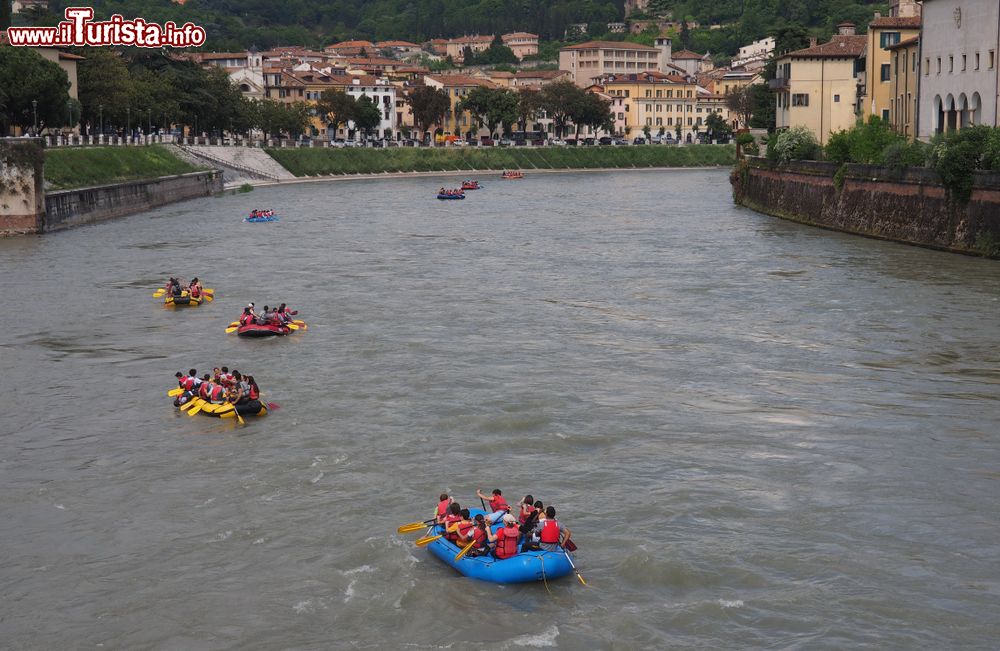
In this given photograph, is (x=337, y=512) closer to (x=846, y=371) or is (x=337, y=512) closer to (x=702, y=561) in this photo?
(x=702, y=561)

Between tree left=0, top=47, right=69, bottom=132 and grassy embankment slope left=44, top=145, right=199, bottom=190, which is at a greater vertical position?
tree left=0, top=47, right=69, bottom=132

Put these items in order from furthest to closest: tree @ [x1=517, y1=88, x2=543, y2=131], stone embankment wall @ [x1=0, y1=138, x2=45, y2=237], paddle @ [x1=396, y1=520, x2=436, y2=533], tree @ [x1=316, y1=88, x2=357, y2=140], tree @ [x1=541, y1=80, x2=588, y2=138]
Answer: tree @ [x1=541, y1=80, x2=588, y2=138]
tree @ [x1=517, y1=88, x2=543, y2=131]
tree @ [x1=316, y1=88, x2=357, y2=140]
stone embankment wall @ [x1=0, y1=138, x2=45, y2=237]
paddle @ [x1=396, y1=520, x2=436, y2=533]

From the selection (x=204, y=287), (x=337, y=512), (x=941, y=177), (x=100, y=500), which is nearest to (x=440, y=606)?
(x=337, y=512)

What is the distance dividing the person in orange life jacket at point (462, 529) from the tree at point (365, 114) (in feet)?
493

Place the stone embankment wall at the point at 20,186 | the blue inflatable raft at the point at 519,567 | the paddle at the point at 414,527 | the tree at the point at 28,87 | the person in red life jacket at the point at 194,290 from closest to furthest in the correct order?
the blue inflatable raft at the point at 519,567, the paddle at the point at 414,527, the person in red life jacket at the point at 194,290, the stone embankment wall at the point at 20,186, the tree at the point at 28,87

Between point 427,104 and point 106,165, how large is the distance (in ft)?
293

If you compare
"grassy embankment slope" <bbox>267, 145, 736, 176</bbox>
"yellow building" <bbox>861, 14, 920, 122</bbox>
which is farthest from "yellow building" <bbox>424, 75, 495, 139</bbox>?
"yellow building" <bbox>861, 14, 920, 122</bbox>

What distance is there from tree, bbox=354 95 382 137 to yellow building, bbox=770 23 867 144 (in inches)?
3364

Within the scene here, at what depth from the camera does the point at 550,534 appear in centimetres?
2023

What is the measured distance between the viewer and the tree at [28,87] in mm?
84062

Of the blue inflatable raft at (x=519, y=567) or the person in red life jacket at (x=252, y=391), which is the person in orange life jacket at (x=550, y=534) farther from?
the person in red life jacket at (x=252, y=391)

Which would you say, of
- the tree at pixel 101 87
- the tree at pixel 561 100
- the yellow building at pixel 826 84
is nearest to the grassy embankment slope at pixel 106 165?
the tree at pixel 101 87

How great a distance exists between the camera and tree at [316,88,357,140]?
541 ft

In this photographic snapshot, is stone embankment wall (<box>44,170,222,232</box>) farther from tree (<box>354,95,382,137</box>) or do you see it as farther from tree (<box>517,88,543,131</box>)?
tree (<box>517,88,543,131</box>)
